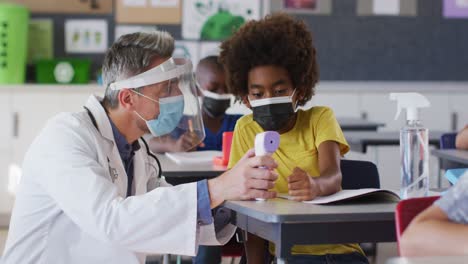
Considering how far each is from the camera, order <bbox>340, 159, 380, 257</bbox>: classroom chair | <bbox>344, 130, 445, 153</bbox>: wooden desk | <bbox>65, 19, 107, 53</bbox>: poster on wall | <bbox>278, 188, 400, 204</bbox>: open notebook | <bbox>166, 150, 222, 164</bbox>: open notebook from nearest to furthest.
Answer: <bbox>278, 188, 400, 204</bbox>: open notebook < <bbox>340, 159, 380, 257</bbox>: classroom chair < <bbox>166, 150, 222, 164</bbox>: open notebook < <bbox>344, 130, 445, 153</bbox>: wooden desk < <bbox>65, 19, 107, 53</bbox>: poster on wall

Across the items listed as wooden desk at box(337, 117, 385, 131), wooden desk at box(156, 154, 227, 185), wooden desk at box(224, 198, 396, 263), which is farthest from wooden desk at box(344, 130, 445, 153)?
wooden desk at box(224, 198, 396, 263)

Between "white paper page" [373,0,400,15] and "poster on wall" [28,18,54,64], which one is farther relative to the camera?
"white paper page" [373,0,400,15]

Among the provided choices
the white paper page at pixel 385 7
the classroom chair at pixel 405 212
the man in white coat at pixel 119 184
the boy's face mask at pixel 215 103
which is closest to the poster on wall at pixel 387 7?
the white paper page at pixel 385 7

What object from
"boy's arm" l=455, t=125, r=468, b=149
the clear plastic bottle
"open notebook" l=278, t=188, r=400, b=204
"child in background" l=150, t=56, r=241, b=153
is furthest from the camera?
"child in background" l=150, t=56, r=241, b=153

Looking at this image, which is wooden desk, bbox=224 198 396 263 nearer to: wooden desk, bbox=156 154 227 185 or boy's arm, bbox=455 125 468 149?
wooden desk, bbox=156 154 227 185

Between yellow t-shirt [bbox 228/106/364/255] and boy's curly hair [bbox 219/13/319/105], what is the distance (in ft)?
0.54

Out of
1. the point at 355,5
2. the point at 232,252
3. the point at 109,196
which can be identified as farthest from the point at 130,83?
the point at 355,5

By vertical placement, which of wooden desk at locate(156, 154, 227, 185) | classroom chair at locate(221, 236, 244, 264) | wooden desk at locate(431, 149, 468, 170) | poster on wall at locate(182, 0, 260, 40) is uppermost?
poster on wall at locate(182, 0, 260, 40)

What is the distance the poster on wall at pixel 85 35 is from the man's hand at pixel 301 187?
4.82 m

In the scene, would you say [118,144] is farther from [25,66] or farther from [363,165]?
[25,66]

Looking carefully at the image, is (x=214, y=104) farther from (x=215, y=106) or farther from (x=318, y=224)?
(x=318, y=224)

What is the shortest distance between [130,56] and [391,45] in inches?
203

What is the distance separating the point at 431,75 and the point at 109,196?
5.61 m

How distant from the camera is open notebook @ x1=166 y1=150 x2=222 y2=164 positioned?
384cm
